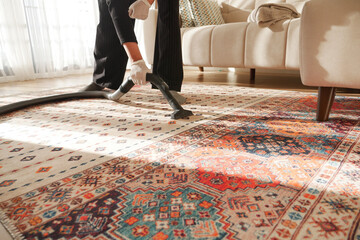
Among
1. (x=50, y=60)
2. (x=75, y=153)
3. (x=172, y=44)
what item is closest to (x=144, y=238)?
(x=75, y=153)

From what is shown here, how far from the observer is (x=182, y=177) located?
65 cm

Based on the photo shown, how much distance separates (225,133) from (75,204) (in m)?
0.59

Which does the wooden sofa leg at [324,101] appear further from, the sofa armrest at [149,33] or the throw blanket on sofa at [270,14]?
the sofa armrest at [149,33]

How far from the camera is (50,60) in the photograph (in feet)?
9.76

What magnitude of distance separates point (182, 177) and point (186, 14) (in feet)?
7.14

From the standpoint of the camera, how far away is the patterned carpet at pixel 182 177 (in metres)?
0.48

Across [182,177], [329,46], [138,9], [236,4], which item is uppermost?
[236,4]

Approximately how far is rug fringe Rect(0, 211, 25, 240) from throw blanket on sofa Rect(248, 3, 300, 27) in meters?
1.90

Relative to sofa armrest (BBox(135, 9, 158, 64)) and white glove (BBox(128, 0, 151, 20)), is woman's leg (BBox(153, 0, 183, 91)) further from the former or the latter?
sofa armrest (BBox(135, 9, 158, 64))

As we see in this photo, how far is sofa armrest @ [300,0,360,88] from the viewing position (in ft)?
3.13

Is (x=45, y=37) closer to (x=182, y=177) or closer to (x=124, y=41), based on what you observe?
(x=124, y=41)

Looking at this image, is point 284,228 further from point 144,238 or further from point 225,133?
point 225,133

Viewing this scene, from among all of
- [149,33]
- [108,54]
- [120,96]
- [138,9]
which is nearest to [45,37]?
[149,33]

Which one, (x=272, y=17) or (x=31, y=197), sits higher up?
(x=272, y=17)
